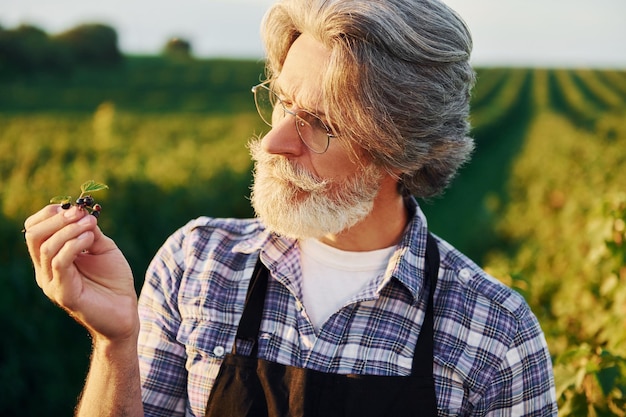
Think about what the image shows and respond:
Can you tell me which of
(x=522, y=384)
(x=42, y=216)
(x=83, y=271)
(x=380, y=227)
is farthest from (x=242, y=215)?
(x=42, y=216)

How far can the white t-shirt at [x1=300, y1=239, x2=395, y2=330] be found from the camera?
6.88 feet

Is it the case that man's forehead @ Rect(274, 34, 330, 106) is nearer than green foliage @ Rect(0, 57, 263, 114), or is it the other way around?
man's forehead @ Rect(274, 34, 330, 106)

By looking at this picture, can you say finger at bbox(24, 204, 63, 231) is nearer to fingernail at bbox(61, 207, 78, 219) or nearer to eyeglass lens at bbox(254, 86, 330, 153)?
fingernail at bbox(61, 207, 78, 219)

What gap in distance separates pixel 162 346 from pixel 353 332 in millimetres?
602

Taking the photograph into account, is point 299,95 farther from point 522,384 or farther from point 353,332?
point 522,384

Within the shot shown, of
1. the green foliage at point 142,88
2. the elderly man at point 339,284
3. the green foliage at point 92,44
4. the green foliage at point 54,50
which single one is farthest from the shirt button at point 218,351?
the green foliage at point 92,44

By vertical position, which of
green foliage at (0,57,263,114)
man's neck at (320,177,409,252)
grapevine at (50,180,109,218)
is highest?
green foliage at (0,57,263,114)

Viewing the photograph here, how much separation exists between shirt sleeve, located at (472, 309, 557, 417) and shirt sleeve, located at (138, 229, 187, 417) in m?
0.94

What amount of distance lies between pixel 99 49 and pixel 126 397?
2671 inches

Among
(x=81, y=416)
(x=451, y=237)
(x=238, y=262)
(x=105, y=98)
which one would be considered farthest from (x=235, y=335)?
(x=105, y=98)

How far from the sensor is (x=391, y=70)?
212cm

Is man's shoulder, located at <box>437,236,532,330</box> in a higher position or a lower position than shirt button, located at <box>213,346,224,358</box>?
higher

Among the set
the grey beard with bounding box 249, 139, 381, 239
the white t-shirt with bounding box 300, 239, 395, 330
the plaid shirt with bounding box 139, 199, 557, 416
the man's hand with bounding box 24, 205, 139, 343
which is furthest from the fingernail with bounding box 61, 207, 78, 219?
the white t-shirt with bounding box 300, 239, 395, 330

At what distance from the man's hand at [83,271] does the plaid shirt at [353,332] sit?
0.33 meters
